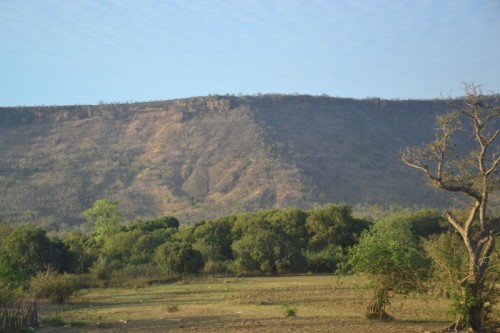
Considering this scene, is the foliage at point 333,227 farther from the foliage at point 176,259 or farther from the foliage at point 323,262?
the foliage at point 176,259

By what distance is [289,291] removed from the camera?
27.0m

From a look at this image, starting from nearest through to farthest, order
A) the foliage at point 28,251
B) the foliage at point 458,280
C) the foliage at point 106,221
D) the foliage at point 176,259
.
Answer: the foliage at point 458,280
the foliage at point 28,251
the foliage at point 176,259
the foliage at point 106,221

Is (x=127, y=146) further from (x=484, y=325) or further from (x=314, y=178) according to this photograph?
(x=484, y=325)

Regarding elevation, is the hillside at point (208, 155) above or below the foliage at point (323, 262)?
above

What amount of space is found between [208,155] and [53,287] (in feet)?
218

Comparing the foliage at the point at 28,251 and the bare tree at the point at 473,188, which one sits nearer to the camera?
the bare tree at the point at 473,188

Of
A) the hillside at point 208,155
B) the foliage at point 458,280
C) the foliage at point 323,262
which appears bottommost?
the foliage at point 323,262

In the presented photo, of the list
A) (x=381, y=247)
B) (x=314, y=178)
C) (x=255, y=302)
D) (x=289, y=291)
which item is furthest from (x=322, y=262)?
(x=314, y=178)

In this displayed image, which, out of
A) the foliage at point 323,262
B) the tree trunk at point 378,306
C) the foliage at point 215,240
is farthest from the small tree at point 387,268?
the foliage at point 215,240

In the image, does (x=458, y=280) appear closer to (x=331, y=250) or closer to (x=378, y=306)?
(x=378, y=306)

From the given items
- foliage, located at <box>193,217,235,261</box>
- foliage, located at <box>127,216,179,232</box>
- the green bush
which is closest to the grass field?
the green bush

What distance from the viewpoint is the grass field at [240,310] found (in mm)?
17547

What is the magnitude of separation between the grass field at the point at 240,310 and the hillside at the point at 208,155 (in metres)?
44.8

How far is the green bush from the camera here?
25016mm
